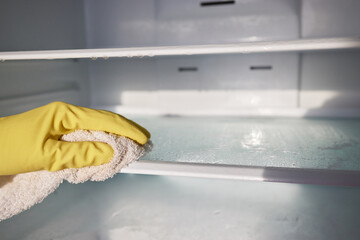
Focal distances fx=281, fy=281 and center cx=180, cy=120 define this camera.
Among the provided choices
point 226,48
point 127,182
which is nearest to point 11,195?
point 127,182

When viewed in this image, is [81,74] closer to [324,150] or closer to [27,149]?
[27,149]

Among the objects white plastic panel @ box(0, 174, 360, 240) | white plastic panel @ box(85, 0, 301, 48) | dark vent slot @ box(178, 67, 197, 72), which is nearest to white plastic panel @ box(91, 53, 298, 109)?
dark vent slot @ box(178, 67, 197, 72)

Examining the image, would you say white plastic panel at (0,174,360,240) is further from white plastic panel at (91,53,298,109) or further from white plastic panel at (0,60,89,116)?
white plastic panel at (91,53,298,109)

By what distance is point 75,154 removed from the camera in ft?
2.18

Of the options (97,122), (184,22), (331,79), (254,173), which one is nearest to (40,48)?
(184,22)

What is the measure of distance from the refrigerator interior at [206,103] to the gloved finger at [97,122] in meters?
0.10

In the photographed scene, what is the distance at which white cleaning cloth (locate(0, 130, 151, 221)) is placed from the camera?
0.70 meters

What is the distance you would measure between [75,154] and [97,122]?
0.34 ft

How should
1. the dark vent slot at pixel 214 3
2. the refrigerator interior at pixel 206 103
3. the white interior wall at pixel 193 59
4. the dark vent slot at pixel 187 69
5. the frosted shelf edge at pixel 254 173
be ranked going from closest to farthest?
the frosted shelf edge at pixel 254 173 < the refrigerator interior at pixel 206 103 < the white interior wall at pixel 193 59 < the dark vent slot at pixel 214 3 < the dark vent slot at pixel 187 69

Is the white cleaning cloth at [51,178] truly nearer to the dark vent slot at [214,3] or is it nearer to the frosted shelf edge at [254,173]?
the frosted shelf edge at [254,173]

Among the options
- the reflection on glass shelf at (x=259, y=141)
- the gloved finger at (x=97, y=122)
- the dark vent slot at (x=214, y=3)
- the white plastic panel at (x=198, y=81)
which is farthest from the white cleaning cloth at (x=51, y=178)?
the dark vent slot at (x=214, y=3)

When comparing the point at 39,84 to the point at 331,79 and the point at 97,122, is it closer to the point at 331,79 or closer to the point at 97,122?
the point at 97,122

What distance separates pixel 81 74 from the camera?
1.89 m

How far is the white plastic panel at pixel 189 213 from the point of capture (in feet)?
2.90
